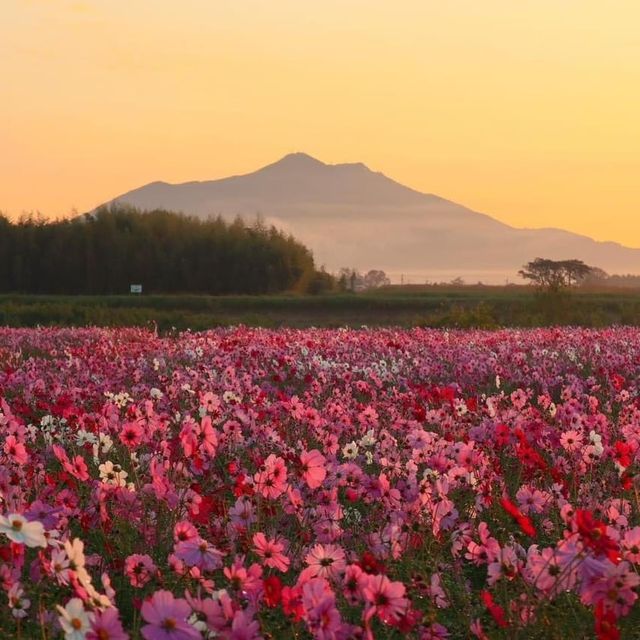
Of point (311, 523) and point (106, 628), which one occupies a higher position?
point (106, 628)

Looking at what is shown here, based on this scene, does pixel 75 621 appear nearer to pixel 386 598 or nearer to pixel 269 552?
pixel 386 598

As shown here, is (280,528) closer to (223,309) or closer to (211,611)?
(211,611)

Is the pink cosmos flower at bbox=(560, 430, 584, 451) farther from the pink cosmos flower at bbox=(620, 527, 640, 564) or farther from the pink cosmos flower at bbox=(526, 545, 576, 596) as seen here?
the pink cosmos flower at bbox=(526, 545, 576, 596)

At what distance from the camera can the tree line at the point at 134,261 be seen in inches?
2061

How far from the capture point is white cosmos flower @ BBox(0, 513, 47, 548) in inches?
95.0

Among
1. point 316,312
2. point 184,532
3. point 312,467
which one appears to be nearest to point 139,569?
point 184,532

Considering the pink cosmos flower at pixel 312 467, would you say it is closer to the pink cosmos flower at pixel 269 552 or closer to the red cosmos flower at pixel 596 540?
the pink cosmos flower at pixel 269 552

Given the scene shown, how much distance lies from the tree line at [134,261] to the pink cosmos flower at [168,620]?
50490mm

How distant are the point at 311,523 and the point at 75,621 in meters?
2.04

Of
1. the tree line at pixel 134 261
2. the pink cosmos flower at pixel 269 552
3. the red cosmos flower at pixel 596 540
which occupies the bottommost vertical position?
the pink cosmos flower at pixel 269 552

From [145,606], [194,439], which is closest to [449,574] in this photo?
[194,439]

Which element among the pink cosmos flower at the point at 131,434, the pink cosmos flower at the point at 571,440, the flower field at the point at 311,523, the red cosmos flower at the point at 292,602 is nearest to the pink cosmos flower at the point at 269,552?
the flower field at the point at 311,523

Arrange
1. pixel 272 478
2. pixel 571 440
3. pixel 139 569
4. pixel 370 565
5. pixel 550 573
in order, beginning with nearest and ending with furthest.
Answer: pixel 370 565, pixel 550 573, pixel 139 569, pixel 272 478, pixel 571 440

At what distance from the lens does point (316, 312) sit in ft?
126
